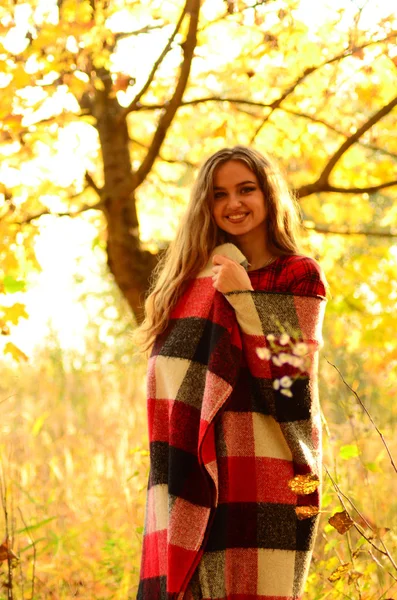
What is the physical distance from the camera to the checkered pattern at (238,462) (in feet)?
6.01

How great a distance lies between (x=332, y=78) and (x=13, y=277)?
3.85 ft

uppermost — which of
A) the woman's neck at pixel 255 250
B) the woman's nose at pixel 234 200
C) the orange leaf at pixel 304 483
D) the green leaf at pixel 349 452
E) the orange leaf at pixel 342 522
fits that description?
the woman's nose at pixel 234 200

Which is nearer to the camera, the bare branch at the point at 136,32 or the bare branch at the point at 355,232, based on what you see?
the bare branch at the point at 355,232

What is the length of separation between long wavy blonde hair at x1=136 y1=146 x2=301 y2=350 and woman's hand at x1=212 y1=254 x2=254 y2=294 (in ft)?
0.54

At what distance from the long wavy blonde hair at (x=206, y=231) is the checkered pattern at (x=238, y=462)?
169 mm

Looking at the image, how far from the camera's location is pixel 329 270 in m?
3.00

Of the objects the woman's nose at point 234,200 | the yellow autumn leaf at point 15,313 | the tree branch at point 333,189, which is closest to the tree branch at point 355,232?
the tree branch at point 333,189

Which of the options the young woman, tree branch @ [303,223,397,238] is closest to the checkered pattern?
the young woman

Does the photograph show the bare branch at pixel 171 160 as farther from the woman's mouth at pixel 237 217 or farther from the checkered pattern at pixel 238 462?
the checkered pattern at pixel 238 462

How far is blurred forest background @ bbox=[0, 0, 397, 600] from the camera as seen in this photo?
2301mm

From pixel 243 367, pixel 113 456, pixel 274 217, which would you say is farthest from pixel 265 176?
pixel 113 456

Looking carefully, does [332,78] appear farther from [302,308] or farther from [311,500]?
[311,500]

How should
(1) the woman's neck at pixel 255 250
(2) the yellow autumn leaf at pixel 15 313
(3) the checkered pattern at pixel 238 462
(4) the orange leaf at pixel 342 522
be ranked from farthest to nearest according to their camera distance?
(2) the yellow autumn leaf at pixel 15 313 → (1) the woman's neck at pixel 255 250 → (3) the checkered pattern at pixel 238 462 → (4) the orange leaf at pixel 342 522

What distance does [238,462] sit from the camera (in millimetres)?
1852
